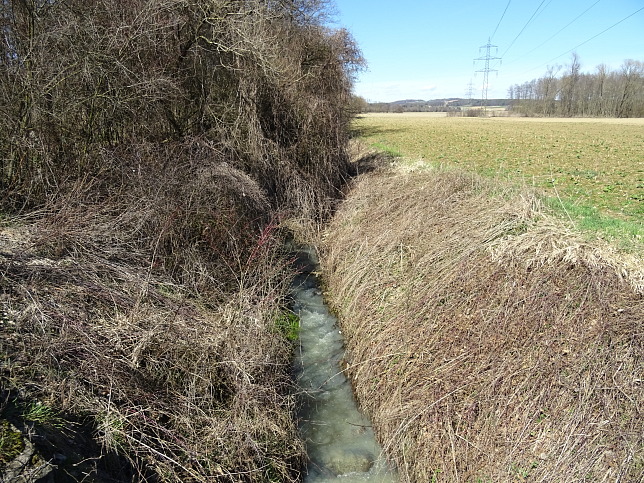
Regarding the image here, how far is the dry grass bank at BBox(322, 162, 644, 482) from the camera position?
151 inches

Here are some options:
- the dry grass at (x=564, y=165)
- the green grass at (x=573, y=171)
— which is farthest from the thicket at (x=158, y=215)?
the dry grass at (x=564, y=165)

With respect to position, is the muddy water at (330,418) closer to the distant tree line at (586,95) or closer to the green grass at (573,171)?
the green grass at (573,171)

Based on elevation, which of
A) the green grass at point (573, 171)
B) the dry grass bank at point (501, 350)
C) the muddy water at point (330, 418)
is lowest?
the muddy water at point (330, 418)

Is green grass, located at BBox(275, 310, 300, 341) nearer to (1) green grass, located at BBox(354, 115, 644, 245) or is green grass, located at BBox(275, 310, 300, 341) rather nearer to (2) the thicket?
(2) the thicket

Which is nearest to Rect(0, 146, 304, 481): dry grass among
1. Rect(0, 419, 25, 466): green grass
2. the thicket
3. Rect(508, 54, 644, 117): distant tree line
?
the thicket

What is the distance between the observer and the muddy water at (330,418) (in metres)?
4.54

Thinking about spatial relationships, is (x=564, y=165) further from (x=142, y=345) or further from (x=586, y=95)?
(x=586, y=95)

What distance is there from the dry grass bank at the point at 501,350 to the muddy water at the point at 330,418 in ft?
0.79

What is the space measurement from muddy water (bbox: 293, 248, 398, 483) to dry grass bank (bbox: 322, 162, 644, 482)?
0.79ft

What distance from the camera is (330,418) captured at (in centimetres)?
529

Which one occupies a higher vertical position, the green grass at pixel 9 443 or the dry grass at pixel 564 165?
the dry grass at pixel 564 165

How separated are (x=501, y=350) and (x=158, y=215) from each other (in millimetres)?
5551

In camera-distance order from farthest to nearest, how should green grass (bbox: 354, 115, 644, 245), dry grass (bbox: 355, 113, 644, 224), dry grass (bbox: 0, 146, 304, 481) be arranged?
dry grass (bbox: 355, 113, 644, 224) → green grass (bbox: 354, 115, 644, 245) → dry grass (bbox: 0, 146, 304, 481)

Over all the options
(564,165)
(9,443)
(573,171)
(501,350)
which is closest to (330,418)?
(501,350)
